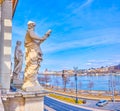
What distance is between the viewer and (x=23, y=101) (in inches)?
381

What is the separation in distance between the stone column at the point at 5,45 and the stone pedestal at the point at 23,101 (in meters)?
1.31

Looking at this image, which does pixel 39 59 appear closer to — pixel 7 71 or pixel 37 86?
pixel 37 86

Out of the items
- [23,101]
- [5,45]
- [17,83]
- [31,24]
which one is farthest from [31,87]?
[17,83]

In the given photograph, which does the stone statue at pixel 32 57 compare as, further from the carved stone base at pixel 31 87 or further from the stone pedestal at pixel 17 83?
the stone pedestal at pixel 17 83

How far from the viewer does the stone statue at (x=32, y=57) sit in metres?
9.75

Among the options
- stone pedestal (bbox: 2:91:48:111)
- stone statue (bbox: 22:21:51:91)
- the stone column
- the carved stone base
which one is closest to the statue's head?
stone statue (bbox: 22:21:51:91)

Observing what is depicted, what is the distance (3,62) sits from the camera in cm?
1105

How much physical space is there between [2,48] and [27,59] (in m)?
1.79

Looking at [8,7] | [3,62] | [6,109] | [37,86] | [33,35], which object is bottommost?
[6,109]

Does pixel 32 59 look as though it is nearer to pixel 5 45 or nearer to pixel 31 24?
pixel 31 24

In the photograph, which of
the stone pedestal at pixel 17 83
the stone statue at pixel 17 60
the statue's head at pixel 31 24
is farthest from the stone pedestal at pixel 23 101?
the stone statue at pixel 17 60

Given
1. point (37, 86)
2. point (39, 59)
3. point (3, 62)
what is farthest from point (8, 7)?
point (37, 86)

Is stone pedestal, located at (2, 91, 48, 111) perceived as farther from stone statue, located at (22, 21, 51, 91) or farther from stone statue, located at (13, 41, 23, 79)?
stone statue, located at (13, 41, 23, 79)

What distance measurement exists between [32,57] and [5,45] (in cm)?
203
